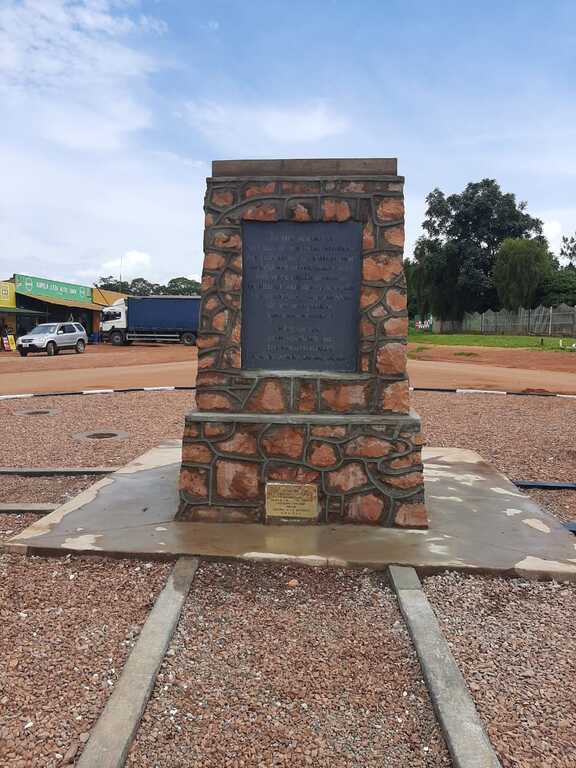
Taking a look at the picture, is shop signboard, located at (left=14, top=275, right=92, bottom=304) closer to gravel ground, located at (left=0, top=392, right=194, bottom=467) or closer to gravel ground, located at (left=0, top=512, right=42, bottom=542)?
gravel ground, located at (left=0, top=392, right=194, bottom=467)

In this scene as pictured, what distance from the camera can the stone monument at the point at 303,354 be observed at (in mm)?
3990

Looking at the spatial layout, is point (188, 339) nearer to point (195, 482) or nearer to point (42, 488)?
point (42, 488)

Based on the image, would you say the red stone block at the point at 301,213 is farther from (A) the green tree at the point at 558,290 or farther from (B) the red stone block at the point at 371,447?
(A) the green tree at the point at 558,290

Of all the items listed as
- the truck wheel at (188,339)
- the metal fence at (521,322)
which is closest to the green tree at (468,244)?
the metal fence at (521,322)

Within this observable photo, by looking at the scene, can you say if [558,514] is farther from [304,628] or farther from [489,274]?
[489,274]

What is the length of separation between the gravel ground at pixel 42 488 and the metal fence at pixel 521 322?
3339 centimetres

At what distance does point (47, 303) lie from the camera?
37.8 metres

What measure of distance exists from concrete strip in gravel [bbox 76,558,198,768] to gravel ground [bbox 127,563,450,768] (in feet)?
0.15

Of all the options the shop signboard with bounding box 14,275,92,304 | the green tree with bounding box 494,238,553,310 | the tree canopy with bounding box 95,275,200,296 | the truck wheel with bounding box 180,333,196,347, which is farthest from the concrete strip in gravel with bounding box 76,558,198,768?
the tree canopy with bounding box 95,275,200,296

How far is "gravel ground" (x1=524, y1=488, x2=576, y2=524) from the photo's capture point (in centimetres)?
451

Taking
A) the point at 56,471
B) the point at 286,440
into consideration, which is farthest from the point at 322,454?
the point at 56,471

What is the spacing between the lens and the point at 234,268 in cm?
409

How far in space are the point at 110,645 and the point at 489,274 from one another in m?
47.2

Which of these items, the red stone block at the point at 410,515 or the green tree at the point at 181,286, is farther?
the green tree at the point at 181,286
